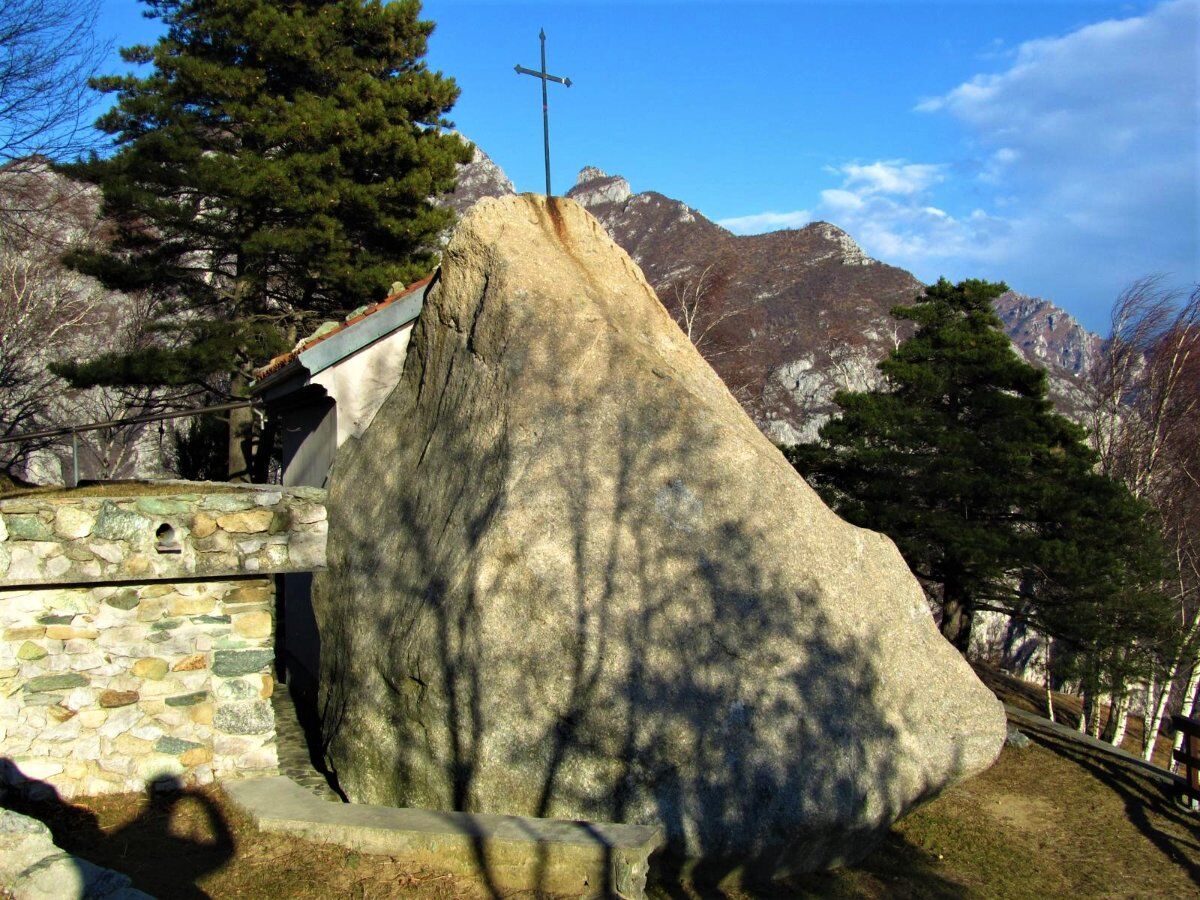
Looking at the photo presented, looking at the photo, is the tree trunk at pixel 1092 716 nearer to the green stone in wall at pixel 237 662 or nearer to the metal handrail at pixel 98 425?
the green stone in wall at pixel 237 662

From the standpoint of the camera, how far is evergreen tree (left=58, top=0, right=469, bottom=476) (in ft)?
54.4

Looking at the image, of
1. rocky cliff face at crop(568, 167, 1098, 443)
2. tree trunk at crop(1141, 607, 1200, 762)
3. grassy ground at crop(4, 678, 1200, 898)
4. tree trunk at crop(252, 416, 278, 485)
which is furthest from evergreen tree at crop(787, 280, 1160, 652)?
rocky cliff face at crop(568, 167, 1098, 443)

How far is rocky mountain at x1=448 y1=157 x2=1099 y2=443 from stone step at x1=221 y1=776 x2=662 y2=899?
17.5 meters

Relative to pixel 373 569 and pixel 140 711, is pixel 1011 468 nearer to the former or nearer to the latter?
pixel 373 569

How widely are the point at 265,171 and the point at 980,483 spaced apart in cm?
1245

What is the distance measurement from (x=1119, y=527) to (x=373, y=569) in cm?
866

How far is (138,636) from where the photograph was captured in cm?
645

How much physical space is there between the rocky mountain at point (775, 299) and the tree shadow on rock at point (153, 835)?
1714cm

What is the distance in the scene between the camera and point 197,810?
619cm

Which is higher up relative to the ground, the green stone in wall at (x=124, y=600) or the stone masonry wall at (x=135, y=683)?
the green stone in wall at (x=124, y=600)

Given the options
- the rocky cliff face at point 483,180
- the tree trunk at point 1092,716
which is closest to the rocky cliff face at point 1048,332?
the rocky cliff face at point 483,180

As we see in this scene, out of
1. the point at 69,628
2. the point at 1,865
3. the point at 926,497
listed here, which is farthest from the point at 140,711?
the point at 926,497

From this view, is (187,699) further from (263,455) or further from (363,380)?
(263,455)

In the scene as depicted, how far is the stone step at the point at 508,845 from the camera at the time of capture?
472 centimetres
